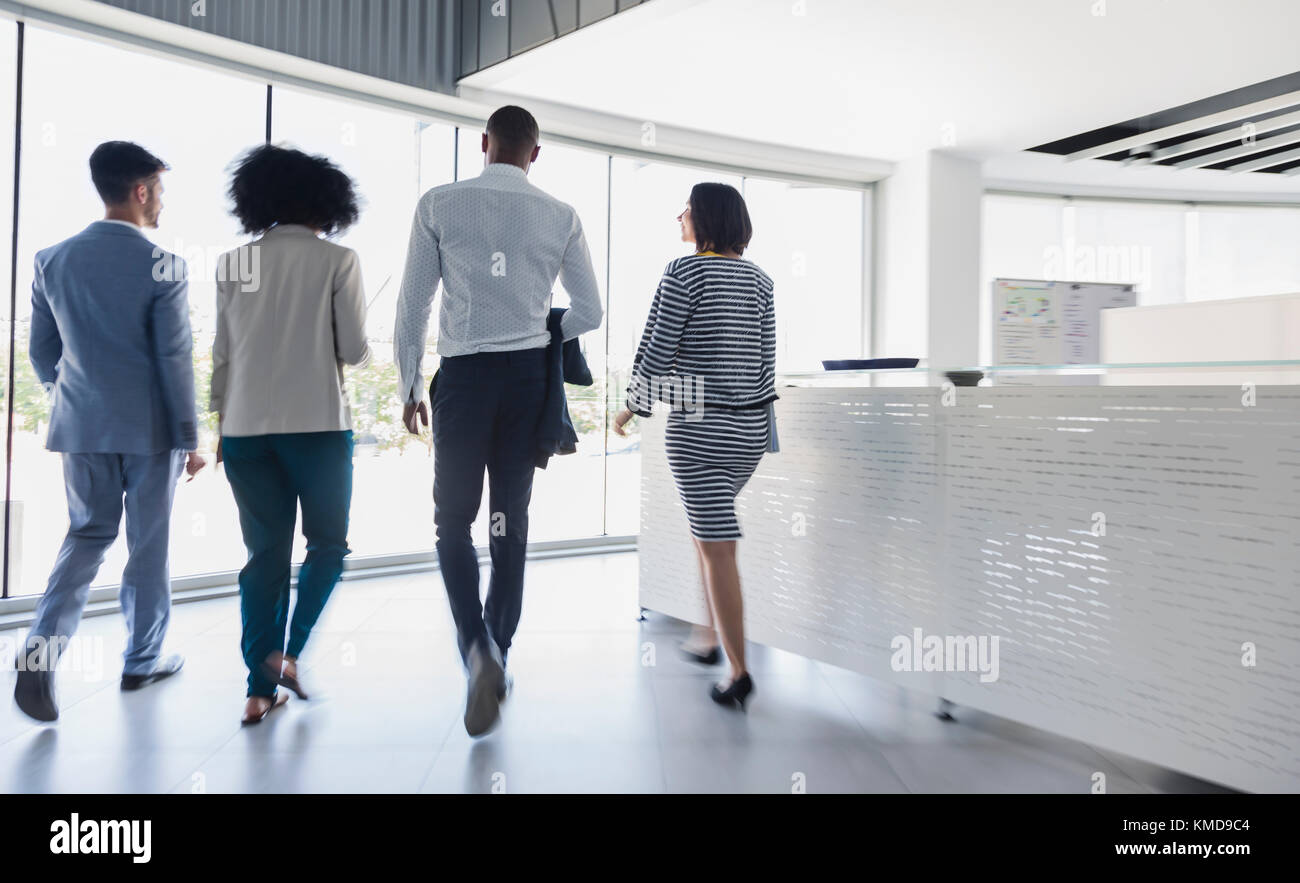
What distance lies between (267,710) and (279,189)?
1388mm

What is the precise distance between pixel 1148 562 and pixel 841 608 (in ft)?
2.98

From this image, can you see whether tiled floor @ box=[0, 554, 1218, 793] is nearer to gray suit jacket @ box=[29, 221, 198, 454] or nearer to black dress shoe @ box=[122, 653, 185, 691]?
black dress shoe @ box=[122, 653, 185, 691]

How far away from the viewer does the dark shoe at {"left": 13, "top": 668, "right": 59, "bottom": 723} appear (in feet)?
7.06

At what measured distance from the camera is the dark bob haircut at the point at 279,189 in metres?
2.15

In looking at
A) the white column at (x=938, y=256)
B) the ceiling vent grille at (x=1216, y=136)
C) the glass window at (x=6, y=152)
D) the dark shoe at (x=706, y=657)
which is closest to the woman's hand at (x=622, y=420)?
the dark shoe at (x=706, y=657)

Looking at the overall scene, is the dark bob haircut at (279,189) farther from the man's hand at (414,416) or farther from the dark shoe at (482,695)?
the dark shoe at (482,695)

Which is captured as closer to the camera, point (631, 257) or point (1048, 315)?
point (1048, 315)

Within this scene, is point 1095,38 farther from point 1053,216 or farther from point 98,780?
point 98,780

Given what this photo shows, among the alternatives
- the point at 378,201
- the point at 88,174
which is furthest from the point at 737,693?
the point at 378,201

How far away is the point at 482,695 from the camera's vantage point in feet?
6.63

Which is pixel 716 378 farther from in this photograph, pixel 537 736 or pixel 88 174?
pixel 88 174

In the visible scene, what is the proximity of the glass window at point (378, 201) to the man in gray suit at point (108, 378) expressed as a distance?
1422mm
